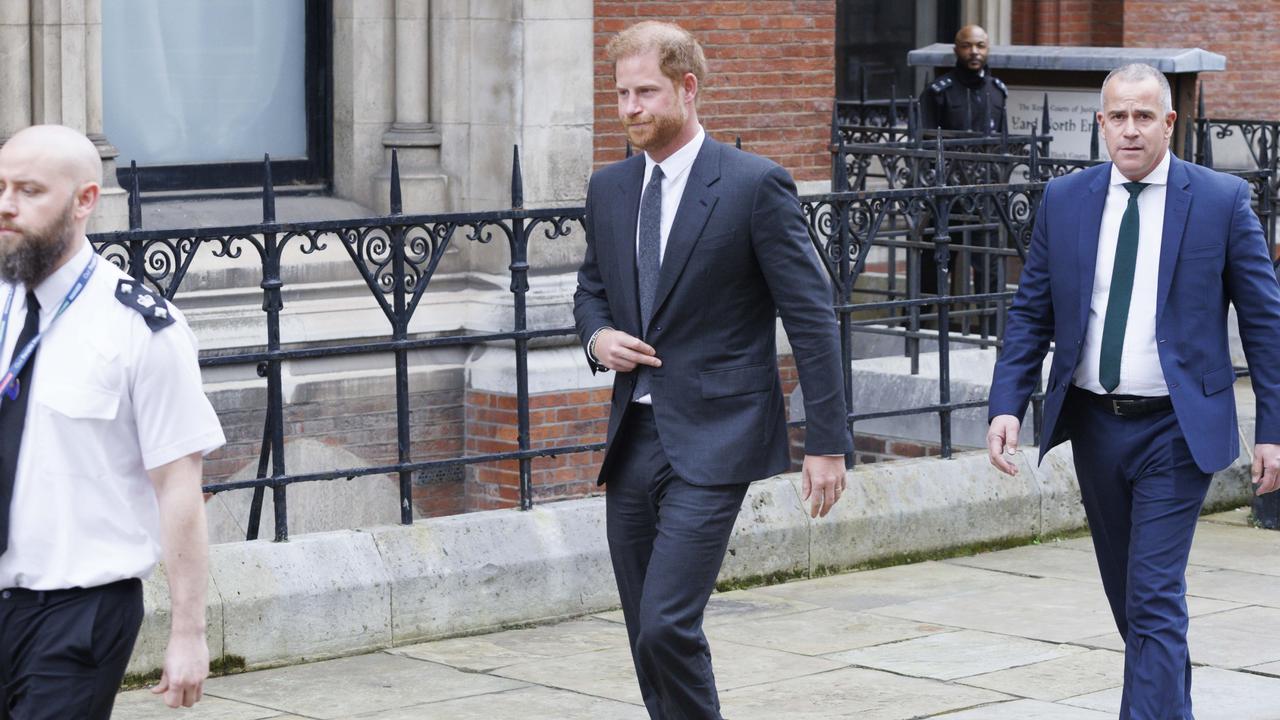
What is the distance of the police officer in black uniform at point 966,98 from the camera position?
12992 mm

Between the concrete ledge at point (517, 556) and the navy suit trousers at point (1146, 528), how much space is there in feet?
7.90

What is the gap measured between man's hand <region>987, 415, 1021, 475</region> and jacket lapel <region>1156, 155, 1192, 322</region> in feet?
1.54

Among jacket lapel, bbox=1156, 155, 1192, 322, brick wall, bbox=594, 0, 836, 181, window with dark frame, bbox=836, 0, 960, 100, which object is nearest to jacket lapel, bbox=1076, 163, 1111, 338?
jacket lapel, bbox=1156, 155, 1192, 322

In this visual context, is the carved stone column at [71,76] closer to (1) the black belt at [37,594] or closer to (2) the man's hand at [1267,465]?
(2) the man's hand at [1267,465]

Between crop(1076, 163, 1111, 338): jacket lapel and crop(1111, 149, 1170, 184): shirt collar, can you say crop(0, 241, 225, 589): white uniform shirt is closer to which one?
crop(1076, 163, 1111, 338): jacket lapel

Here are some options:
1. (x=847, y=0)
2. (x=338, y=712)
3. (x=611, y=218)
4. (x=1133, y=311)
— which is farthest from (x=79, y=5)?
(x=847, y=0)

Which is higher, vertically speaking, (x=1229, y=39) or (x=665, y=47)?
(x=1229, y=39)

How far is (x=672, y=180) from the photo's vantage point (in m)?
5.02

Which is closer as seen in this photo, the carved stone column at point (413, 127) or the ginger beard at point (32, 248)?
the ginger beard at point (32, 248)

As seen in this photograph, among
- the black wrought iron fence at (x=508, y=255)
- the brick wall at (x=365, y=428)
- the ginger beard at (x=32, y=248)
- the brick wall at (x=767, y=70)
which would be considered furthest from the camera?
the brick wall at (x=767, y=70)

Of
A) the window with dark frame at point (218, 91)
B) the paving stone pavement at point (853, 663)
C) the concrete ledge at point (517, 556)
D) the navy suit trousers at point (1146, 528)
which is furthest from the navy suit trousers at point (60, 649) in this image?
the window with dark frame at point (218, 91)

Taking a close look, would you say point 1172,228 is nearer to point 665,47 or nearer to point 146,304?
point 665,47

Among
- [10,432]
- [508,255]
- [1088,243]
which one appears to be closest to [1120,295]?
[1088,243]

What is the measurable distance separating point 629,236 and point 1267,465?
175cm
